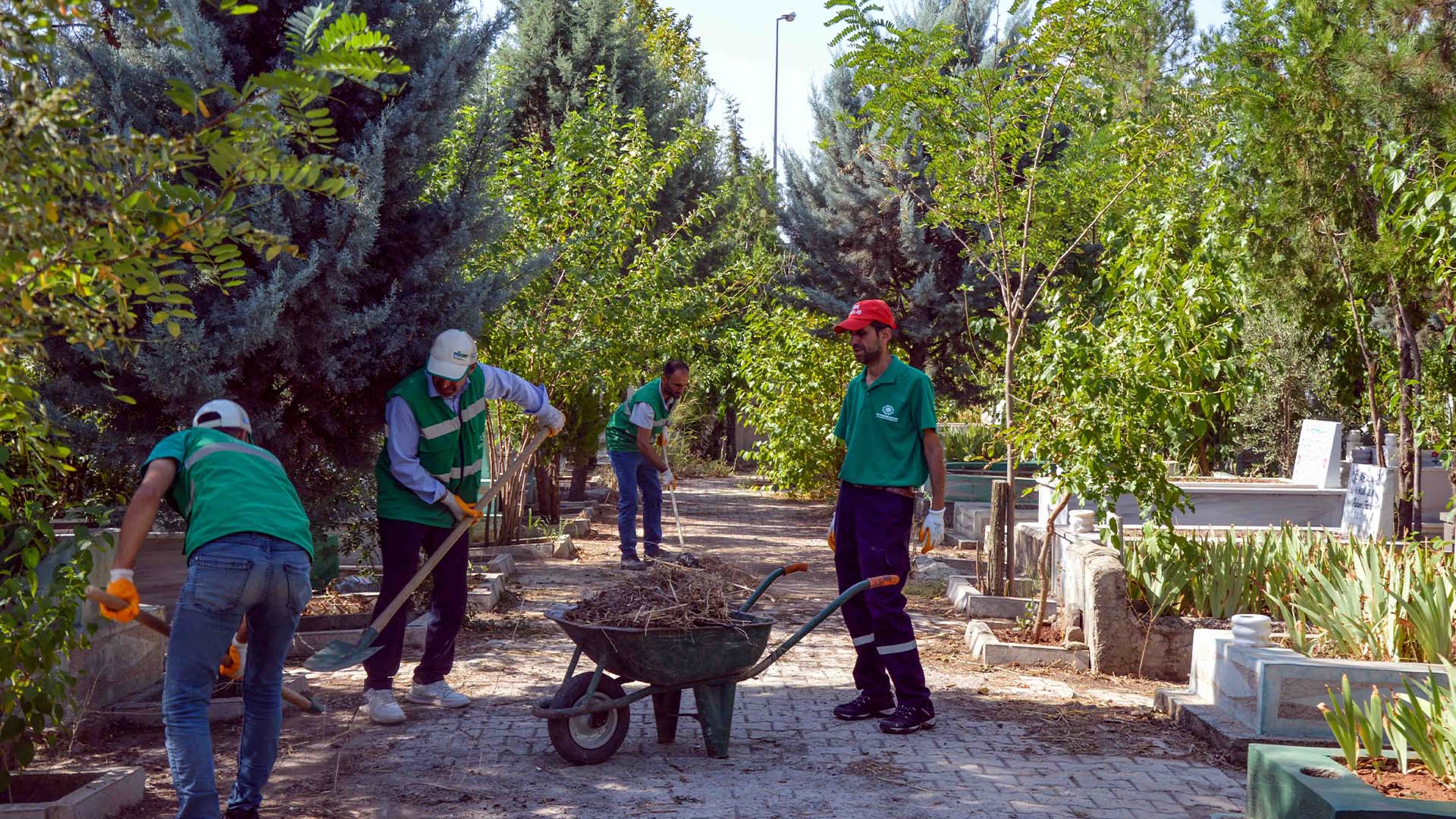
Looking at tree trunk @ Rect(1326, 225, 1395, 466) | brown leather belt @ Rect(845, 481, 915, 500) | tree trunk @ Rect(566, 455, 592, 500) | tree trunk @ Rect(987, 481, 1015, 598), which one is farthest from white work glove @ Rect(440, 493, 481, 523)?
tree trunk @ Rect(566, 455, 592, 500)

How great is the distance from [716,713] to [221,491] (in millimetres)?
2139

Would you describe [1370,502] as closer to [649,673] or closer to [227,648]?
[649,673]

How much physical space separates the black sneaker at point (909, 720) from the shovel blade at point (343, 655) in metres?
2.29

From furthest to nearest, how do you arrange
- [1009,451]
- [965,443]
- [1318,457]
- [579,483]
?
[579,483], [965,443], [1318,457], [1009,451]

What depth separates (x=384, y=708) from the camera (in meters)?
5.75

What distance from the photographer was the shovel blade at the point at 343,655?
5.21m

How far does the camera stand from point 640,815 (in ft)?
14.9

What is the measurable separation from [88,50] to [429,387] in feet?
7.00

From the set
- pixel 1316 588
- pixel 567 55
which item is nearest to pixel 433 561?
pixel 1316 588

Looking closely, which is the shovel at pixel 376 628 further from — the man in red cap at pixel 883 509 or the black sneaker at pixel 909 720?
the black sneaker at pixel 909 720

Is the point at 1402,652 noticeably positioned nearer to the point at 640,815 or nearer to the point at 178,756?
the point at 640,815

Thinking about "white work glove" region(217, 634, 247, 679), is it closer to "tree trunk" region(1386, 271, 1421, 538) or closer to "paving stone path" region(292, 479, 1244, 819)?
"paving stone path" region(292, 479, 1244, 819)

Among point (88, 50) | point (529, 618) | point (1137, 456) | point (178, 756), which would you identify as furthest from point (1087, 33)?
point (178, 756)

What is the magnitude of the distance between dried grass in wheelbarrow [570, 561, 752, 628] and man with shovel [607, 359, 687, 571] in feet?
16.5
